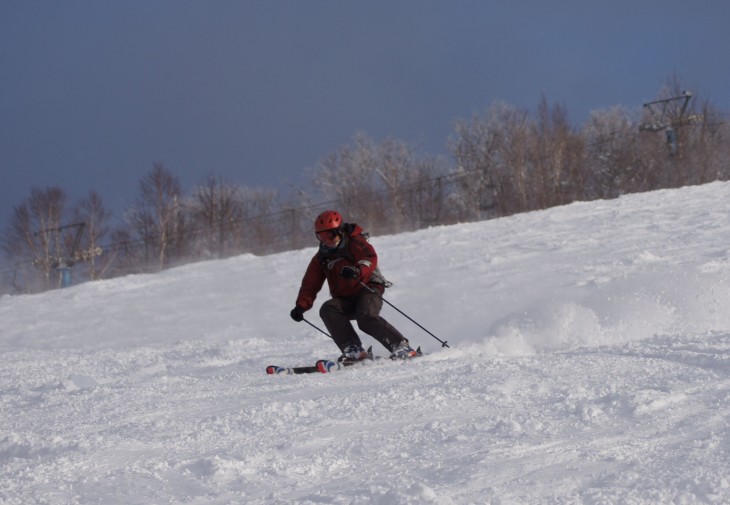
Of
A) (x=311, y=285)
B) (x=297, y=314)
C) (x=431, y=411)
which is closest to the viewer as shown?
(x=431, y=411)

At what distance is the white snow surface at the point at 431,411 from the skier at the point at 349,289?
24.2 inches

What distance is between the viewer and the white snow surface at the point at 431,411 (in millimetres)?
3697

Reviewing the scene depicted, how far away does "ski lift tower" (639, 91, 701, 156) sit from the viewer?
35875 millimetres

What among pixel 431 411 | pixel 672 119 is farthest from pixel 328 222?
pixel 672 119

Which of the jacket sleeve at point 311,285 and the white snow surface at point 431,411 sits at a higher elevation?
the jacket sleeve at point 311,285

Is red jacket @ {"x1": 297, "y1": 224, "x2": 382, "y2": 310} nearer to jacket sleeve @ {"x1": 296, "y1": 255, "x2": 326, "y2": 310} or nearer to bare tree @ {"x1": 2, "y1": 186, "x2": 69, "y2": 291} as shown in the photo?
jacket sleeve @ {"x1": 296, "y1": 255, "x2": 326, "y2": 310}

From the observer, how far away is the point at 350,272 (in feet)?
26.2

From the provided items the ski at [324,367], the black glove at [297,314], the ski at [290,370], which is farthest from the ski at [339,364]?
the black glove at [297,314]

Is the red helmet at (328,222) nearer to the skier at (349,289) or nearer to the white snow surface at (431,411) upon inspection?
the skier at (349,289)

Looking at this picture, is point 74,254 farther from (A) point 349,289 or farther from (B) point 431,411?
(B) point 431,411

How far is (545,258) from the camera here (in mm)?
15609

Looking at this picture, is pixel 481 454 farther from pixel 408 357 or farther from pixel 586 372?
pixel 408 357

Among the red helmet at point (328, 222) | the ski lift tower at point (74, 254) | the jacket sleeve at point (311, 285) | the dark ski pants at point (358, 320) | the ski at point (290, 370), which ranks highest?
the ski lift tower at point (74, 254)

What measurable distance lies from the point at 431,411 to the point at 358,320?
126 inches
